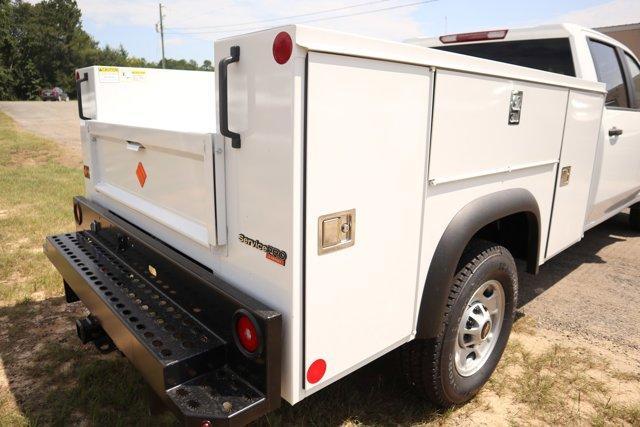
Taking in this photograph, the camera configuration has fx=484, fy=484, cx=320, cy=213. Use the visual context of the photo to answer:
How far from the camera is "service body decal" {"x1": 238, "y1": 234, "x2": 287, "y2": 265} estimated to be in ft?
5.22

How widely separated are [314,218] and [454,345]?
1211 mm

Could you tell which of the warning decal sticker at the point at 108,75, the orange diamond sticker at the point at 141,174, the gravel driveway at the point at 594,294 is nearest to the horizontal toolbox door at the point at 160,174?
the orange diamond sticker at the point at 141,174

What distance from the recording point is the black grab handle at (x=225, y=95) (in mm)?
1650

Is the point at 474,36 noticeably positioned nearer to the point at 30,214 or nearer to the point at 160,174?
the point at 160,174

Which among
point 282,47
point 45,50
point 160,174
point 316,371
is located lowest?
point 316,371

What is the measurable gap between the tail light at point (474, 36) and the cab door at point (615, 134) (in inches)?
26.9

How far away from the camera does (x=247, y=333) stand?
1.69 m

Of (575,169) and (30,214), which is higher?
(575,169)

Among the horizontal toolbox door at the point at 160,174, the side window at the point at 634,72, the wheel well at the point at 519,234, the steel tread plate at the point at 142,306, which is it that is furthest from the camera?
the side window at the point at 634,72

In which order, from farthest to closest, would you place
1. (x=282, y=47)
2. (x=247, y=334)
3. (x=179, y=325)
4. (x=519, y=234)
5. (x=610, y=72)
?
(x=610, y=72), (x=519, y=234), (x=179, y=325), (x=247, y=334), (x=282, y=47)

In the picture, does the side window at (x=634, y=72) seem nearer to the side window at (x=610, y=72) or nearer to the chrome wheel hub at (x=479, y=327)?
the side window at (x=610, y=72)

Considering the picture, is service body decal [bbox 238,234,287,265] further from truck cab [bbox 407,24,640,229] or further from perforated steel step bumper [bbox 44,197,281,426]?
truck cab [bbox 407,24,640,229]

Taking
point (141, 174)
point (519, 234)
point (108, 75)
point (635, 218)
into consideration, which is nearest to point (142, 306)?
→ point (141, 174)

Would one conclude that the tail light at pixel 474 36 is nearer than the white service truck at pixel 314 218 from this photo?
No
